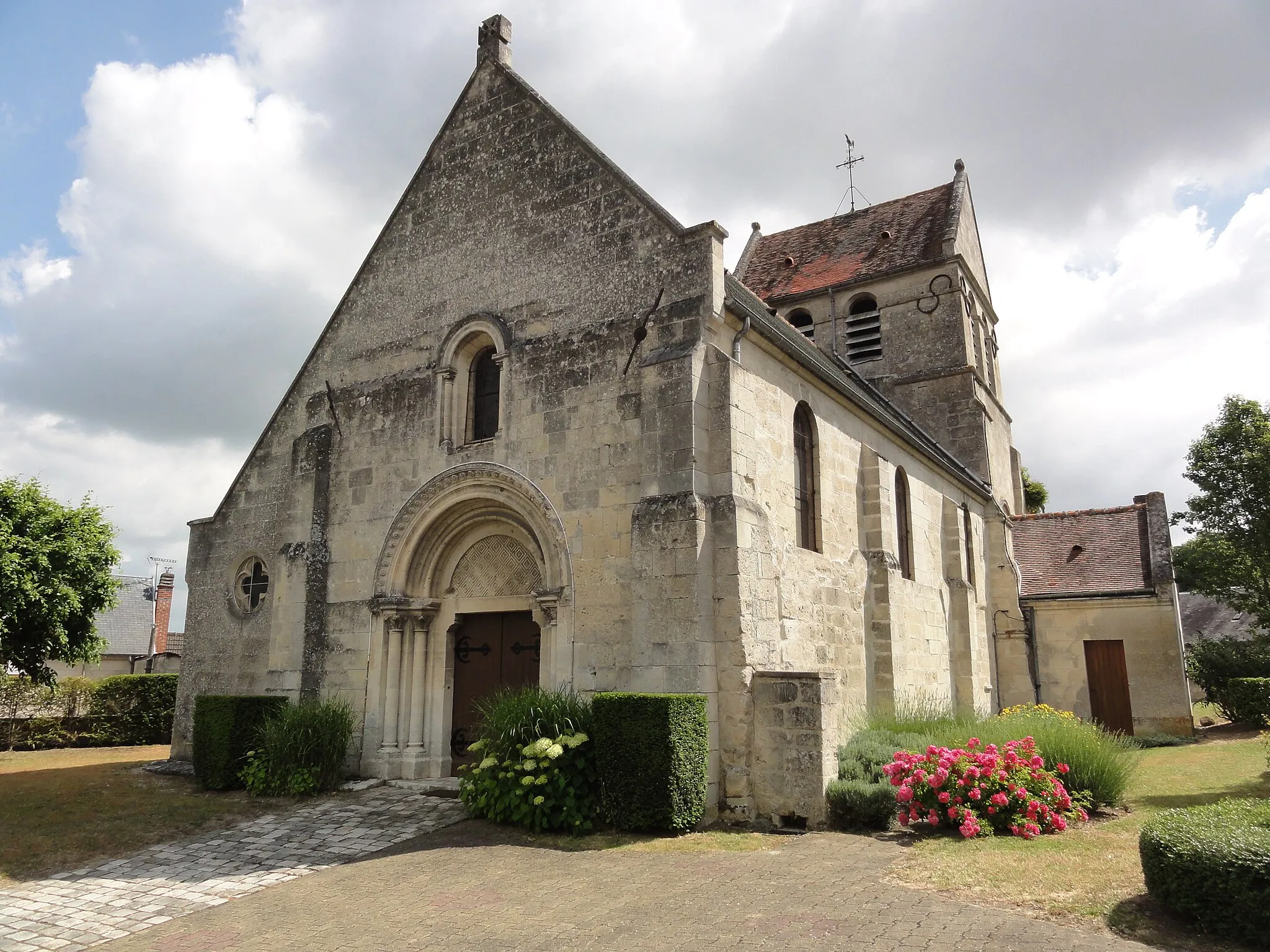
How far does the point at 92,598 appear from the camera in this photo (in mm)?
15961

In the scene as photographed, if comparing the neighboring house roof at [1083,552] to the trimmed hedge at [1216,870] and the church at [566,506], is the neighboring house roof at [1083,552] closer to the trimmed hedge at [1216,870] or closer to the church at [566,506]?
the church at [566,506]

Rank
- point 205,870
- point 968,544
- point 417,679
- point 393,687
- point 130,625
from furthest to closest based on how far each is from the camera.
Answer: point 130,625
point 968,544
point 417,679
point 393,687
point 205,870

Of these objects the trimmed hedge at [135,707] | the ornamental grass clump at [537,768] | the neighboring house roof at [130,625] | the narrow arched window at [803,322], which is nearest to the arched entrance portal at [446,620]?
the ornamental grass clump at [537,768]

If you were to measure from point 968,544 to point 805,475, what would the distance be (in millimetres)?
8709

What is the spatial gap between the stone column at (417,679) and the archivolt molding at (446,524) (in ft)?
1.64

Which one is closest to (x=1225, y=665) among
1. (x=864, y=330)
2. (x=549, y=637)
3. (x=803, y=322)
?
(x=864, y=330)

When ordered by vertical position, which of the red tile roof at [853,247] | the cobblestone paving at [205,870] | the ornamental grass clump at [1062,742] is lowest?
the cobblestone paving at [205,870]

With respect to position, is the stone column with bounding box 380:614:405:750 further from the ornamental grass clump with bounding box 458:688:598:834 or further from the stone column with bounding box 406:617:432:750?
the ornamental grass clump with bounding box 458:688:598:834

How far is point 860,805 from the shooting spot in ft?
29.9

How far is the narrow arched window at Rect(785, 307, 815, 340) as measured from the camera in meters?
25.7

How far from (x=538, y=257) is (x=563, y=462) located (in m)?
3.14

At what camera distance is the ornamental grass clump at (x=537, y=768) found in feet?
30.5

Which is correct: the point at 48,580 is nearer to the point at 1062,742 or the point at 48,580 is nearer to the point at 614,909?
the point at 614,909

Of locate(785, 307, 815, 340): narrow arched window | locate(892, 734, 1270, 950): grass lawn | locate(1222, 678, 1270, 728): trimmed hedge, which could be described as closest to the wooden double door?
locate(892, 734, 1270, 950): grass lawn
